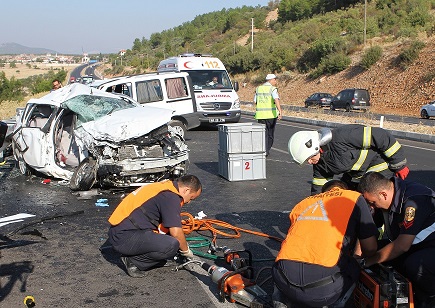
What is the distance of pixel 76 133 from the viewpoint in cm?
936

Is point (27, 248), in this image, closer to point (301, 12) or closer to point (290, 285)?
point (290, 285)

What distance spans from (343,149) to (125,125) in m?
4.41

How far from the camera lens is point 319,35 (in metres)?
67.0

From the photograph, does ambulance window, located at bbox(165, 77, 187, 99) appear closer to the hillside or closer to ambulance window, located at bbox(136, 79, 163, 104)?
ambulance window, located at bbox(136, 79, 163, 104)

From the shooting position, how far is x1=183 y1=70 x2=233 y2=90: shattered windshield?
63.6 feet

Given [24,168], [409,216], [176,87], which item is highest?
[176,87]

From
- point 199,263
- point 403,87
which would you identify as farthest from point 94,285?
point 403,87

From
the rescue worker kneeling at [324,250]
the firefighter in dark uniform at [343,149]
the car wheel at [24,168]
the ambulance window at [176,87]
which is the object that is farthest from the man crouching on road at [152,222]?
the ambulance window at [176,87]

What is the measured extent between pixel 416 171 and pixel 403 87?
30787 mm

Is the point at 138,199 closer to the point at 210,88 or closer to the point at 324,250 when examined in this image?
the point at 324,250

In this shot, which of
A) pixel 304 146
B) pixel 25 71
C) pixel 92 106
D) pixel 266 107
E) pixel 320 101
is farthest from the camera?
pixel 25 71

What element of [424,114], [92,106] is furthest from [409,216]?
[424,114]

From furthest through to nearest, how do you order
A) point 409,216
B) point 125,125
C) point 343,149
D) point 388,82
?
point 388,82
point 125,125
point 343,149
point 409,216

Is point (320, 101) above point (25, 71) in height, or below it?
above
